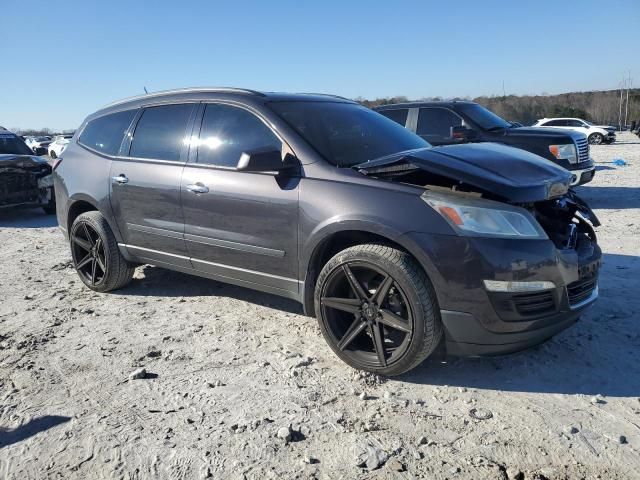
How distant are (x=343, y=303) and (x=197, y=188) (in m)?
1.51

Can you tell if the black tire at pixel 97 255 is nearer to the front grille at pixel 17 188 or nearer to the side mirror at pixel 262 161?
the side mirror at pixel 262 161

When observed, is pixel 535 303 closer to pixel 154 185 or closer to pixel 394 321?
pixel 394 321

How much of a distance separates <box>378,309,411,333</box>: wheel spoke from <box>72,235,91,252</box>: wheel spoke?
3.26 metres

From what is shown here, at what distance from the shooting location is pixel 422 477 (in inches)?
91.5

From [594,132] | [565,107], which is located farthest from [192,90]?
[565,107]

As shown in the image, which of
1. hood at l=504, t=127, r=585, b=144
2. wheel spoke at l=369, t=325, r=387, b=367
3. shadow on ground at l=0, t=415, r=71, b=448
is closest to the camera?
shadow on ground at l=0, t=415, r=71, b=448

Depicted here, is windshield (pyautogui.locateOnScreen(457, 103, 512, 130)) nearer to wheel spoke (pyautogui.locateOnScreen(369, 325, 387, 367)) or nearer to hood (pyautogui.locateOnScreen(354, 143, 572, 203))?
hood (pyautogui.locateOnScreen(354, 143, 572, 203))

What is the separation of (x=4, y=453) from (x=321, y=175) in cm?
229

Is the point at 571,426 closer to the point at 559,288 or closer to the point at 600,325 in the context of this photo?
the point at 559,288

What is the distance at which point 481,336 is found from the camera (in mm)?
2924

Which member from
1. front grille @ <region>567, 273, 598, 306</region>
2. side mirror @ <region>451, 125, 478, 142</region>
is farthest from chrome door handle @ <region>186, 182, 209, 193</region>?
side mirror @ <region>451, 125, 478, 142</region>

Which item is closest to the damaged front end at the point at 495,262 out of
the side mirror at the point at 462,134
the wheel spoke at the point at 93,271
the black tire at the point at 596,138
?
the wheel spoke at the point at 93,271

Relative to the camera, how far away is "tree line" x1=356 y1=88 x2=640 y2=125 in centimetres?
5034

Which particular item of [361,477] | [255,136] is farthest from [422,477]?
[255,136]
